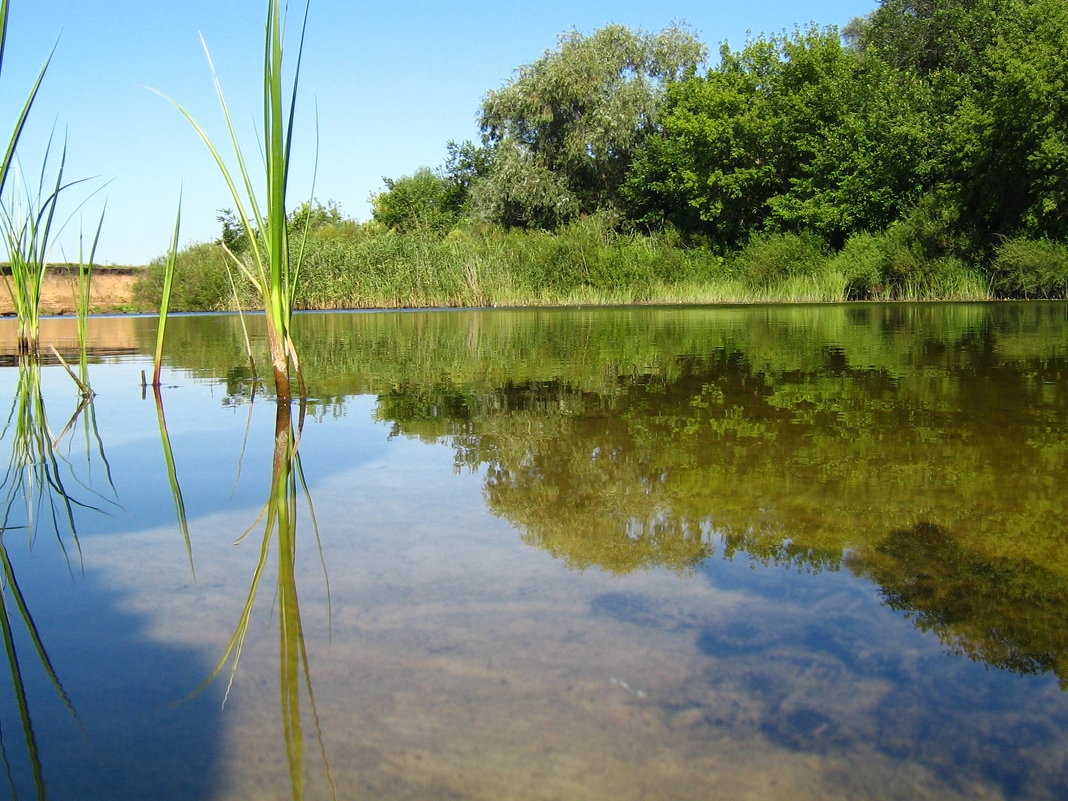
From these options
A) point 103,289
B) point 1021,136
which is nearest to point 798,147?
point 1021,136

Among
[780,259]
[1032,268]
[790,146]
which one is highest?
[790,146]

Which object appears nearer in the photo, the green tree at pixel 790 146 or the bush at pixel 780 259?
the bush at pixel 780 259

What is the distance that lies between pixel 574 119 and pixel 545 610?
29352 mm

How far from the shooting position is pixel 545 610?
4.54 feet

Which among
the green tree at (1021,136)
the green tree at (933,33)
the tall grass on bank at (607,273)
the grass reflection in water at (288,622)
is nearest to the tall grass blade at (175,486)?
the grass reflection in water at (288,622)

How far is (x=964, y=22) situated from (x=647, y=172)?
11.9 metres

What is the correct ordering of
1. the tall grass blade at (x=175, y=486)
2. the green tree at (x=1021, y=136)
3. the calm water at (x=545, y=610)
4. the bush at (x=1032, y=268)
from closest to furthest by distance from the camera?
the calm water at (x=545, y=610) < the tall grass blade at (x=175, y=486) < the bush at (x=1032, y=268) < the green tree at (x=1021, y=136)

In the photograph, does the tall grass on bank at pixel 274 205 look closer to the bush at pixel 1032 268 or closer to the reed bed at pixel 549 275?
the reed bed at pixel 549 275

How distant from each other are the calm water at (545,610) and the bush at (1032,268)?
62.2 feet

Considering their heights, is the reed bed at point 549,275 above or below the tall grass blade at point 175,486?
above

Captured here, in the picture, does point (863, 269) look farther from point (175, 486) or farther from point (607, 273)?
point (175, 486)

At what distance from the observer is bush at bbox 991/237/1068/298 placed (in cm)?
1941

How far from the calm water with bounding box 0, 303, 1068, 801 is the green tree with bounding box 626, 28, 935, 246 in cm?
2524

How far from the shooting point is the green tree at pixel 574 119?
28.3 metres
